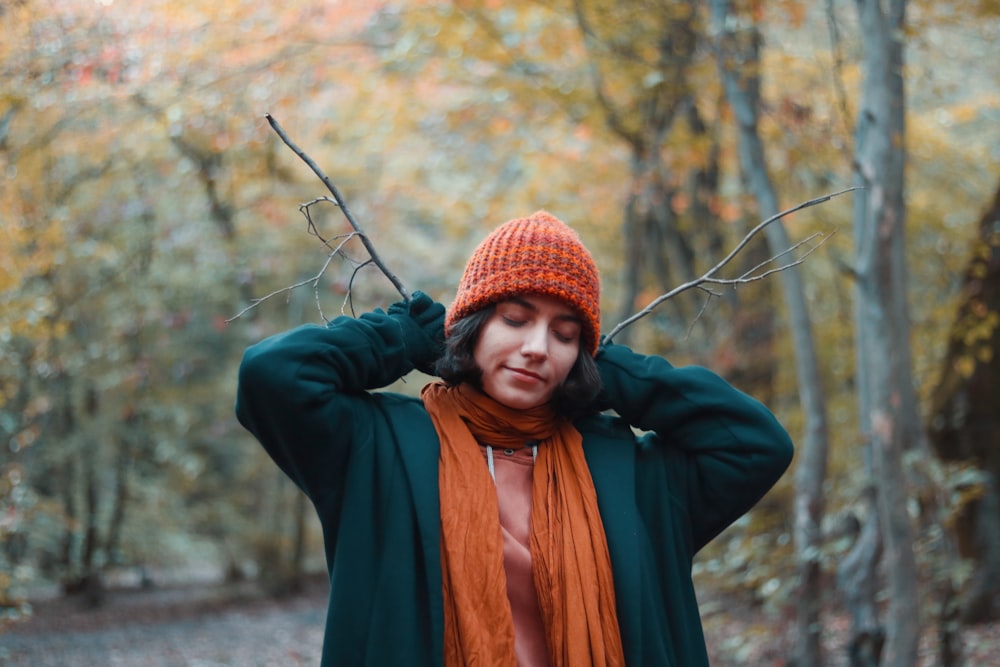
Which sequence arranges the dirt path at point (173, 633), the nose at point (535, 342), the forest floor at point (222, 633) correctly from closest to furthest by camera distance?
the nose at point (535, 342) < the forest floor at point (222, 633) < the dirt path at point (173, 633)

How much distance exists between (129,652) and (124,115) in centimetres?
539

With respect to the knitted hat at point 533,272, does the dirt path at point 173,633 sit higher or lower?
lower

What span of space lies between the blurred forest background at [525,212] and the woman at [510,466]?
2.26ft

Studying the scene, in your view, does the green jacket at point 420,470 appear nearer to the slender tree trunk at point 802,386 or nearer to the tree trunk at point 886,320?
the tree trunk at point 886,320

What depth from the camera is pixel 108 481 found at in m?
14.2

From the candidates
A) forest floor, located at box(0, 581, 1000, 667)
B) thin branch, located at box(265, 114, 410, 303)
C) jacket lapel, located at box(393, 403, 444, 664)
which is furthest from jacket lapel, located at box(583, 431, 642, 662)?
forest floor, located at box(0, 581, 1000, 667)

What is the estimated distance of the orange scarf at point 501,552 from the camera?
1.82m

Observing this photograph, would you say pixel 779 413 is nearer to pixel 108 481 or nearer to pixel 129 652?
pixel 129 652

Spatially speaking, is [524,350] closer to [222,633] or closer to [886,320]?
[886,320]

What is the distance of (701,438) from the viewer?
6.91 feet

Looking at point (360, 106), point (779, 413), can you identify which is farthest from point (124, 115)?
point (779, 413)

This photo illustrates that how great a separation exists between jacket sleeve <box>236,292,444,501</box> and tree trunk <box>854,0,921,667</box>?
2597 millimetres

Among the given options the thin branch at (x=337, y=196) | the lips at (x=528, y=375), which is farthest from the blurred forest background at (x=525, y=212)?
the thin branch at (x=337, y=196)

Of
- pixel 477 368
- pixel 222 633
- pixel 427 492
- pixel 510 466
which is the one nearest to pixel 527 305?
pixel 477 368
